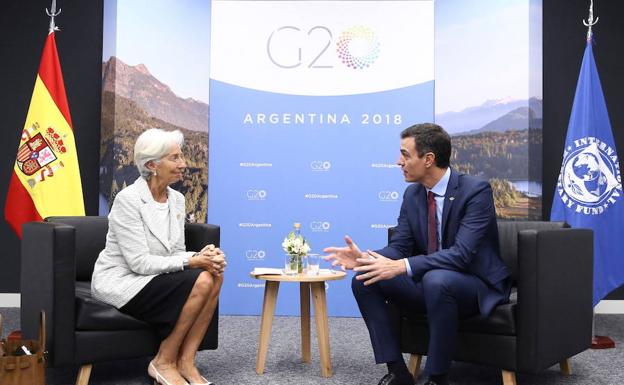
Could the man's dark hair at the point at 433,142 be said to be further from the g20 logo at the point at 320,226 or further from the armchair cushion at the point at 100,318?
the g20 logo at the point at 320,226

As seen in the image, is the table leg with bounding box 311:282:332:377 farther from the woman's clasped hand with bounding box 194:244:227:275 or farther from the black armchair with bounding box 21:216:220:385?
the black armchair with bounding box 21:216:220:385

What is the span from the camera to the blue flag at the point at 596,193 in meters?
4.09

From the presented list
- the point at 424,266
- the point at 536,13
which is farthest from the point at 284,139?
the point at 424,266

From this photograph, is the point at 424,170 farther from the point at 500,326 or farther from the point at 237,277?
the point at 237,277

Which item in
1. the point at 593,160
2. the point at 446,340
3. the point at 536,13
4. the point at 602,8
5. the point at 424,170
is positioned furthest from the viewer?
the point at 602,8

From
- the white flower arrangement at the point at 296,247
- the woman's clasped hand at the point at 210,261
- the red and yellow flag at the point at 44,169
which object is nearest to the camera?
the woman's clasped hand at the point at 210,261

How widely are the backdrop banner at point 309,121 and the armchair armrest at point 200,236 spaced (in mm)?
1786

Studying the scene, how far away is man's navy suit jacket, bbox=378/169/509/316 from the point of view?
9.11ft

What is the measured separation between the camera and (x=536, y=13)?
4.95m

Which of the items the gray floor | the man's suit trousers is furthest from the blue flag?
the man's suit trousers

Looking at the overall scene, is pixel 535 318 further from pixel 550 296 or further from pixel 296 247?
pixel 296 247

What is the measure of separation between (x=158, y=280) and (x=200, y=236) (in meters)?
0.49

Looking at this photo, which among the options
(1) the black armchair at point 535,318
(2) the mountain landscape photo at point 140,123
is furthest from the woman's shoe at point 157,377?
(2) the mountain landscape photo at point 140,123

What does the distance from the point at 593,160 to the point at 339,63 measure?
204cm
